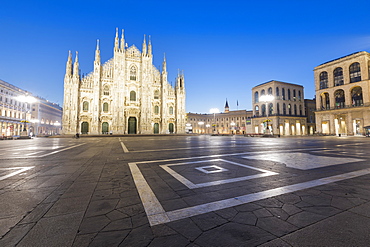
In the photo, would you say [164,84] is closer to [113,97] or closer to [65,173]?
[113,97]

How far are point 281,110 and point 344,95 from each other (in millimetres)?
13669

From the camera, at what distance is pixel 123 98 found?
4047 cm

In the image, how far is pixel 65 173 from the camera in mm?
4344

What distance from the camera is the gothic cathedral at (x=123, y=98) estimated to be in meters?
37.5

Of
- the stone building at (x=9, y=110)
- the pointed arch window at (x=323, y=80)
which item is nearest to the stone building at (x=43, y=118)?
the stone building at (x=9, y=110)

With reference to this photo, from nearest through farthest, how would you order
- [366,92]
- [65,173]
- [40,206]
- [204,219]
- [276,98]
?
[204,219], [40,206], [65,173], [366,92], [276,98]

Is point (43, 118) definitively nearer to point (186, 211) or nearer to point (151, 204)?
point (151, 204)

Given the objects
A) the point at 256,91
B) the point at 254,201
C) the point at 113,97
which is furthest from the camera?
the point at 256,91

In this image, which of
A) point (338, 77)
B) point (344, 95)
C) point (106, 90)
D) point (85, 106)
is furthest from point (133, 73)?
point (344, 95)

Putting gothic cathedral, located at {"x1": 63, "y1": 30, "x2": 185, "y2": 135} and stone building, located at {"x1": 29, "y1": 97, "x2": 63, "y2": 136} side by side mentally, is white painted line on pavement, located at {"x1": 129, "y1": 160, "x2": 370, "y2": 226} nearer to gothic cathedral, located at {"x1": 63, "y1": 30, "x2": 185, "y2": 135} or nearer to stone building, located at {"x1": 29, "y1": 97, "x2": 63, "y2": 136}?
Answer: gothic cathedral, located at {"x1": 63, "y1": 30, "x2": 185, "y2": 135}

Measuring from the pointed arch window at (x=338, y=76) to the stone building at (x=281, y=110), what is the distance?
10.9 metres

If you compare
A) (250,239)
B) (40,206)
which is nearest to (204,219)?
(250,239)

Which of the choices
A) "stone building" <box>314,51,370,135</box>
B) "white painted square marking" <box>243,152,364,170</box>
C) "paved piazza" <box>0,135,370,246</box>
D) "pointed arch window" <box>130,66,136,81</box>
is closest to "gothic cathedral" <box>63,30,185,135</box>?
"pointed arch window" <box>130,66,136,81</box>

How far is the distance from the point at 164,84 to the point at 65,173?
4186 centimetres
